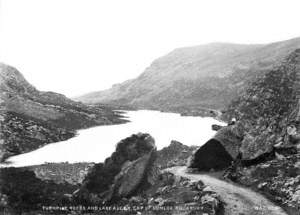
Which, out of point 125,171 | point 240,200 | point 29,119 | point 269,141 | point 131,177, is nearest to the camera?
point 240,200

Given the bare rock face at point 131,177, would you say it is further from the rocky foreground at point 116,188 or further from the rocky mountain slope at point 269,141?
the rocky mountain slope at point 269,141

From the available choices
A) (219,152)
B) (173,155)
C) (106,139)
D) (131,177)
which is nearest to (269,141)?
(219,152)

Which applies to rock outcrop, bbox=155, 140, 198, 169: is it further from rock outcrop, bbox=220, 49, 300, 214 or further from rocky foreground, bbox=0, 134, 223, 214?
rock outcrop, bbox=220, 49, 300, 214

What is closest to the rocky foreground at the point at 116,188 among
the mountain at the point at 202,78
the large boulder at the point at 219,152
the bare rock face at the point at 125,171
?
the bare rock face at the point at 125,171

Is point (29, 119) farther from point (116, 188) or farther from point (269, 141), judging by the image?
point (269, 141)

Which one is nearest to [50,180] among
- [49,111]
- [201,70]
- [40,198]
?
[40,198]

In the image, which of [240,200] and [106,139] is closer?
[240,200]
